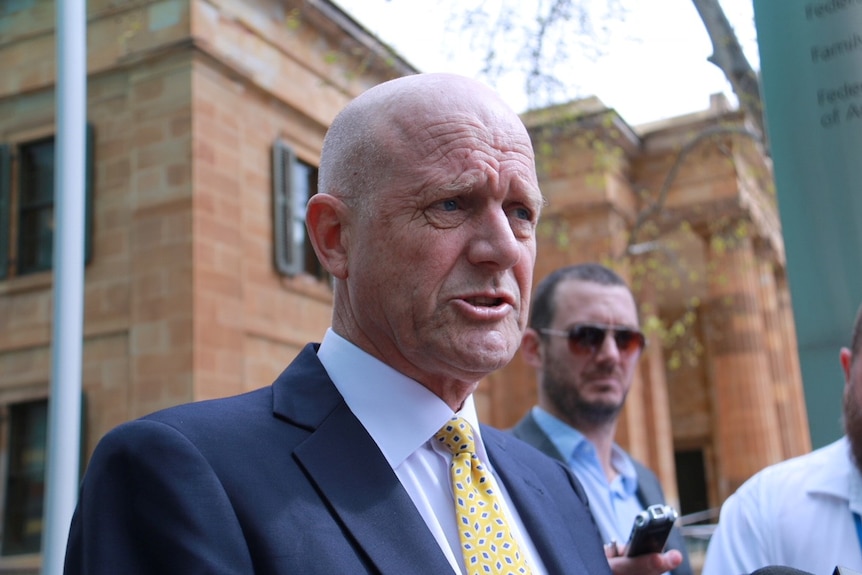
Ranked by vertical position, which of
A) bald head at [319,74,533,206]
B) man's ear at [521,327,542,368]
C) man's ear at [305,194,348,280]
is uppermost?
bald head at [319,74,533,206]

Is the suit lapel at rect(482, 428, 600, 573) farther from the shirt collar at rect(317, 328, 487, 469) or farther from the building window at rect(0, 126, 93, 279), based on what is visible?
the building window at rect(0, 126, 93, 279)

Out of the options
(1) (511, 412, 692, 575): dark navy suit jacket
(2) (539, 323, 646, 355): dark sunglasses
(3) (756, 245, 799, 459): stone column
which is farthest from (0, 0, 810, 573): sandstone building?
(3) (756, 245, 799, 459): stone column

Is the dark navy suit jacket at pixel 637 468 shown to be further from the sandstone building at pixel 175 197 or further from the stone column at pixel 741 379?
the stone column at pixel 741 379

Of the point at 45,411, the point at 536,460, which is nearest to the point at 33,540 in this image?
the point at 45,411

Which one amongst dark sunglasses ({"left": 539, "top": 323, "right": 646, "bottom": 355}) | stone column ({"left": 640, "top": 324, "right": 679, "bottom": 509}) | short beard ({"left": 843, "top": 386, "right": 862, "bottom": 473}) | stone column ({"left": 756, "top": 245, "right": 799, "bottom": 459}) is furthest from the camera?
stone column ({"left": 756, "top": 245, "right": 799, "bottom": 459})

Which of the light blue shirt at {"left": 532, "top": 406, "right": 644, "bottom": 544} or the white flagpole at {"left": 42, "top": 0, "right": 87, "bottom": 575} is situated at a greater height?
the white flagpole at {"left": 42, "top": 0, "right": 87, "bottom": 575}

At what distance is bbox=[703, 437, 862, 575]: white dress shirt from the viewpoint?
8.57 ft

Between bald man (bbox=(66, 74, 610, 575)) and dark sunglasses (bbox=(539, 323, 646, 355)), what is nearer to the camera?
bald man (bbox=(66, 74, 610, 575))

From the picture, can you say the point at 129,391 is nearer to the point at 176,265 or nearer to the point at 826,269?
the point at 176,265

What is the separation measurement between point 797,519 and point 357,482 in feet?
5.20

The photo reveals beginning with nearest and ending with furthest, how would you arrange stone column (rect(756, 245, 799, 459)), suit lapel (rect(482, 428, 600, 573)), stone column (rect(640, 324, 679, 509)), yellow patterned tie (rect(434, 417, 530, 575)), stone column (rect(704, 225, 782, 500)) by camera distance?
1. yellow patterned tie (rect(434, 417, 530, 575))
2. suit lapel (rect(482, 428, 600, 573))
3. stone column (rect(640, 324, 679, 509))
4. stone column (rect(704, 225, 782, 500))
5. stone column (rect(756, 245, 799, 459))

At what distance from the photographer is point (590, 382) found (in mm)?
4094

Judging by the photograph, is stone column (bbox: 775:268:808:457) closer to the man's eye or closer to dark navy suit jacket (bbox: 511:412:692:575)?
dark navy suit jacket (bbox: 511:412:692:575)

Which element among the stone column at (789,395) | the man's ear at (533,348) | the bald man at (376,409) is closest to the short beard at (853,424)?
the bald man at (376,409)
